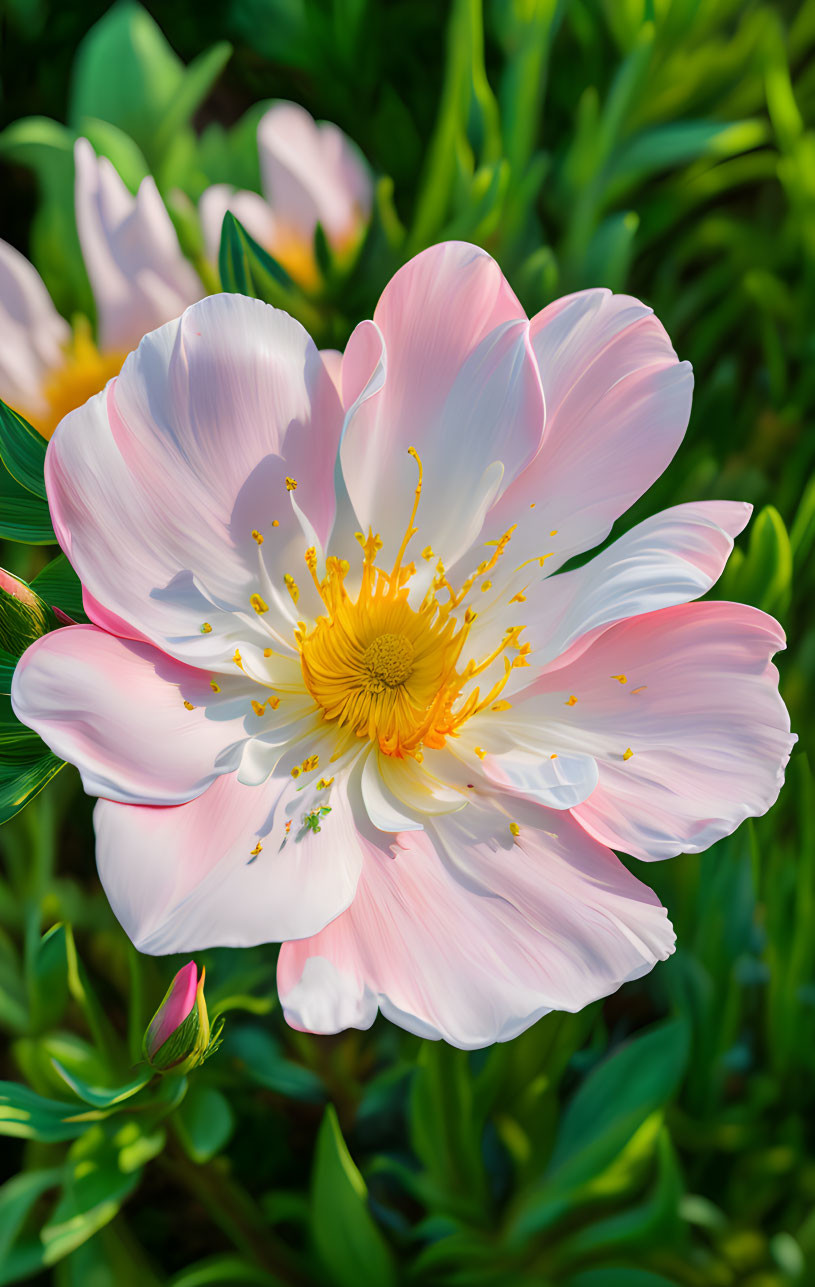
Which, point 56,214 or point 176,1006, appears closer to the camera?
point 176,1006

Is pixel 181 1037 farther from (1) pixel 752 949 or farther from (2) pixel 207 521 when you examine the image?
(1) pixel 752 949

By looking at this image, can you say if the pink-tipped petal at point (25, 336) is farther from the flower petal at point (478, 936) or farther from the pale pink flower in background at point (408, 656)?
the flower petal at point (478, 936)

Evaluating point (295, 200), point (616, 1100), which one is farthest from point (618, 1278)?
point (295, 200)

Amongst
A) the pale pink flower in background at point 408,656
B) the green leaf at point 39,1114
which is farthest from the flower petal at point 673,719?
the green leaf at point 39,1114

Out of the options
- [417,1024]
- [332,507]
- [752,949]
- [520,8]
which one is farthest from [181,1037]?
[520,8]

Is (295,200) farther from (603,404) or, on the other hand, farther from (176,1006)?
(176,1006)

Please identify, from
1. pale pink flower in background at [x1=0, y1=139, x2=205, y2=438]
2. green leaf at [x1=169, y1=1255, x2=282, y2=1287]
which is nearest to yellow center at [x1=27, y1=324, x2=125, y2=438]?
pale pink flower in background at [x1=0, y1=139, x2=205, y2=438]
